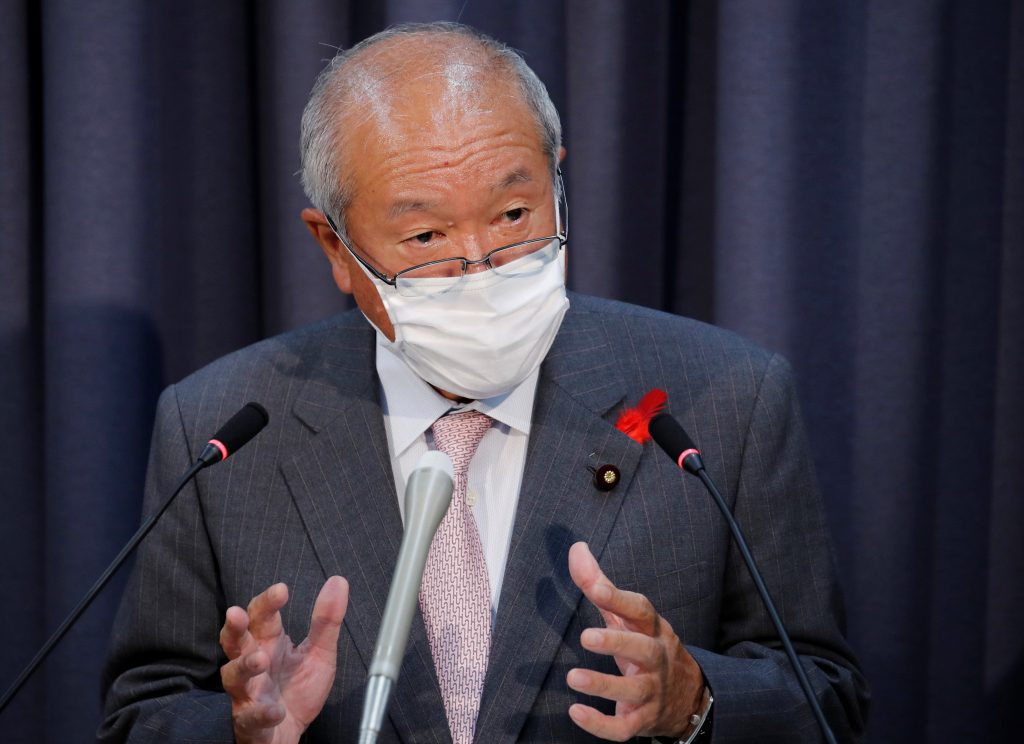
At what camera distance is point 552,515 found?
1870 mm

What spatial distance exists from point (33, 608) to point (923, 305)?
2.15m

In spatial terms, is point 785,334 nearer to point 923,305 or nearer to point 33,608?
point 923,305

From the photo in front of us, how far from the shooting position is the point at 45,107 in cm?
264

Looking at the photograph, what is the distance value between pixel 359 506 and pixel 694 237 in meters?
1.25

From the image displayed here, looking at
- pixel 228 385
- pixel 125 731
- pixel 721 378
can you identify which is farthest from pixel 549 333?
pixel 125 731

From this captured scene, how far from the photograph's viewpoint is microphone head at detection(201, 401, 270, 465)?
1599 mm

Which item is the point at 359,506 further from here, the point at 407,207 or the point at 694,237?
the point at 694,237

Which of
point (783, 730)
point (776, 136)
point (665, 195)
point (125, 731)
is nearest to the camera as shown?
point (783, 730)

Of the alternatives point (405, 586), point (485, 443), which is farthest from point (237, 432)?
point (405, 586)

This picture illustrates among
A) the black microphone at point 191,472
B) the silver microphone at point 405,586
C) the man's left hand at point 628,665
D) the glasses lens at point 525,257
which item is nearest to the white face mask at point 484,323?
the glasses lens at point 525,257

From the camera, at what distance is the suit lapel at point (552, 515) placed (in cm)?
178

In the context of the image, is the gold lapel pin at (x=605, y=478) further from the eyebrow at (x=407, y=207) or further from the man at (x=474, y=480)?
the eyebrow at (x=407, y=207)

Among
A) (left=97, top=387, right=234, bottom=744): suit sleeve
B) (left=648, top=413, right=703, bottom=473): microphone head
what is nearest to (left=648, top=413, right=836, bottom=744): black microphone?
(left=648, top=413, right=703, bottom=473): microphone head

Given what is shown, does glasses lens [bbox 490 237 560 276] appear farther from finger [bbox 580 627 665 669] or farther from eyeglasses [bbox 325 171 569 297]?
finger [bbox 580 627 665 669]
